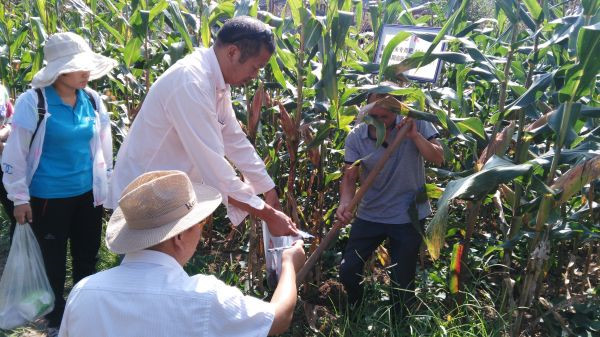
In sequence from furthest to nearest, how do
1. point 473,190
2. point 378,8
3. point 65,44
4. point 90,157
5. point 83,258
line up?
point 378,8, point 83,258, point 90,157, point 65,44, point 473,190

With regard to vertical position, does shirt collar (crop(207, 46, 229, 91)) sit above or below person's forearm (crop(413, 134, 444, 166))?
above

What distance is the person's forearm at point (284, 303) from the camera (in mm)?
1680

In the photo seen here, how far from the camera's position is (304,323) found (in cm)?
340

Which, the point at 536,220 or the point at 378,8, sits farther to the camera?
the point at 378,8

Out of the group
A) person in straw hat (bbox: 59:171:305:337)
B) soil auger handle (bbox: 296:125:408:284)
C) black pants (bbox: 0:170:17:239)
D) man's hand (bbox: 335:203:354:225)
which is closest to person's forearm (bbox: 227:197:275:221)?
soil auger handle (bbox: 296:125:408:284)

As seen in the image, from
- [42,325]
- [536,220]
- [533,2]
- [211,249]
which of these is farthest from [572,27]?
[42,325]

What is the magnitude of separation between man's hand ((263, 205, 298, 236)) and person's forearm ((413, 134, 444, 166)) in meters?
0.79

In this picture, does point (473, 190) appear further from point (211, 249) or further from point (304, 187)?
point (211, 249)

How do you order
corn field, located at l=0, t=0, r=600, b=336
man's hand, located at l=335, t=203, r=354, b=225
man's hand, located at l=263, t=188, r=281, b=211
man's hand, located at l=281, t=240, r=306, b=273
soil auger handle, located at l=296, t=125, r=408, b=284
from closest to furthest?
man's hand, located at l=281, t=240, r=306, b=273
corn field, located at l=0, t=0, r=600, b=336
soil auger handle, located at l=296, t=125, r=408, b=284
man's hand, located at l=263, t=188, r=281, b=211
man's hand, located at l=335, t=203, r=354, b=225

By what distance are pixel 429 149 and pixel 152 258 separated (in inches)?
69.1

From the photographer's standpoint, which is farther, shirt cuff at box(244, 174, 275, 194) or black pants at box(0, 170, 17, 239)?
black pants at box(0, 170, 17, 239)

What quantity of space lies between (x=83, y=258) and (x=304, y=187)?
5.09ft

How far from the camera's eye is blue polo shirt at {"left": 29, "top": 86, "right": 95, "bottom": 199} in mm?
3135

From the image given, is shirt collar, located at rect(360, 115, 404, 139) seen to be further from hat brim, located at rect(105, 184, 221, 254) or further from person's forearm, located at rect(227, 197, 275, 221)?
hat brim, located at rect(105, 184, 221, 254)
